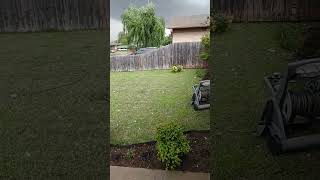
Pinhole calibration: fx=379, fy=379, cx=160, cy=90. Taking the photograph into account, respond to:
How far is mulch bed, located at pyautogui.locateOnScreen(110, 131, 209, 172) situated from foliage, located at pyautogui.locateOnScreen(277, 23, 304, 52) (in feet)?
1.95

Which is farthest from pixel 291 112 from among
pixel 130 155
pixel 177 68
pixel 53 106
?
pixel 53 106

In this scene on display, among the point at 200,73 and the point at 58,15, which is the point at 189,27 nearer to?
the point at 200,73

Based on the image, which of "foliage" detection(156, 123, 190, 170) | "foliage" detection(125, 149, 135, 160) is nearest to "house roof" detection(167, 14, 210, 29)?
"foliage" detection(156, 123, 190, 170)

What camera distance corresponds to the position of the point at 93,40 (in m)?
1.97

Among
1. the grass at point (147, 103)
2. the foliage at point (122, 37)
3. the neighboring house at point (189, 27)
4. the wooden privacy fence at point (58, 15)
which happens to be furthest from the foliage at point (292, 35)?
the wooden privacy fence at point (58, 15)

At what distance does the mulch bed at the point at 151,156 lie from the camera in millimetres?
1933

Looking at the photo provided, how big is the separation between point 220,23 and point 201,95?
37 centimetres

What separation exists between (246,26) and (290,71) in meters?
0.30

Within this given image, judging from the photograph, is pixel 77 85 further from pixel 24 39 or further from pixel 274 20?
pixel 274 20

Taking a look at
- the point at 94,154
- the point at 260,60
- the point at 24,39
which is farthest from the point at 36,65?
the point at 260,60

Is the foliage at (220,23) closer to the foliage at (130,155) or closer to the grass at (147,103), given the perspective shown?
the grass at (147,103)

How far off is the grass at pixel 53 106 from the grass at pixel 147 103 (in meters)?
0.08

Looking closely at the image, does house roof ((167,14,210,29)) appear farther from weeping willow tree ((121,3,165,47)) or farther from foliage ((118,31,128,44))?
foliage ((118,31,128,44))

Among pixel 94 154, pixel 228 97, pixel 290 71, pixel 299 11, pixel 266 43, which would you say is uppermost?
pixel 299 11
